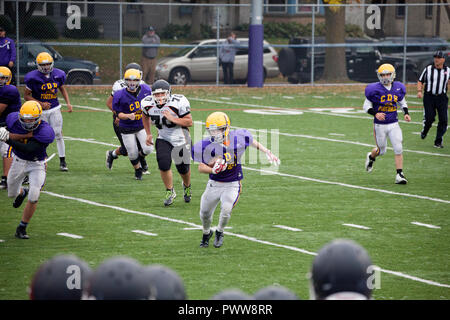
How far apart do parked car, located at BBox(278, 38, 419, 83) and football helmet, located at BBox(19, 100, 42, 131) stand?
18200mm

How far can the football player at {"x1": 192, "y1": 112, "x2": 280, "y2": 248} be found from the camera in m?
8.05

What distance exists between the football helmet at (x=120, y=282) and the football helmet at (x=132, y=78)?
30.8 feet

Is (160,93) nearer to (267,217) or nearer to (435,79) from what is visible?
(267,217)

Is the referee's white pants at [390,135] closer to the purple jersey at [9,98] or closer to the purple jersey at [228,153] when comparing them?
the purple jersey at [228,153]

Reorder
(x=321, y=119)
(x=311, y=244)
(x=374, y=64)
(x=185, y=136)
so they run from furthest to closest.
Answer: (x=374, y=64) → (x=321, y=119) → (x=185, y=136) → (x=311, y=244)

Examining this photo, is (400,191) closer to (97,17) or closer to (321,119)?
(321,119)

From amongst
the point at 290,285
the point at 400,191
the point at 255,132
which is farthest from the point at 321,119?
the point at 290,285

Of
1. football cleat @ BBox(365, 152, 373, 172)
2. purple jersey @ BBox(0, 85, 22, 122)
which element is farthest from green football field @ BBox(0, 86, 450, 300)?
purple jersey @ BBox(0, 85, 22, 122)

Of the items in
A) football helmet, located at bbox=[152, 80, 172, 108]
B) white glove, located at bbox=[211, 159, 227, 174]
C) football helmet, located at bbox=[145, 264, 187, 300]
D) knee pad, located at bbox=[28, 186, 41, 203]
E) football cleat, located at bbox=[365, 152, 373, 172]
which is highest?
football helmet, located at bbox=[152, 80, 172, 108]

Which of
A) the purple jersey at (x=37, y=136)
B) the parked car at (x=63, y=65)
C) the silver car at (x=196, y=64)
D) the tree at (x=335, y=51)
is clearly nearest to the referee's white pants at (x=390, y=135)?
the purple jersey at (x=37, y=136)

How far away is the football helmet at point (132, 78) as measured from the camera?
11609 millimetres

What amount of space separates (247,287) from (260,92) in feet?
58.3

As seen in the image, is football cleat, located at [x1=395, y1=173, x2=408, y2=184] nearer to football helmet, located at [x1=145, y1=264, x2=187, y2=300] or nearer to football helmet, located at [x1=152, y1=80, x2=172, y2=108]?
football helmet, located at [x1=152, y1=80, x2=172, y2=108]

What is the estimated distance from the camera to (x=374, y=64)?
26672 millimetres
